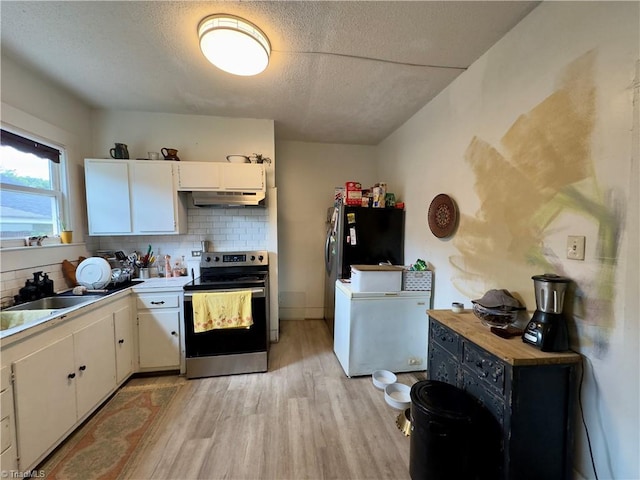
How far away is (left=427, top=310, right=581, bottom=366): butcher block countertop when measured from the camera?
1.16m

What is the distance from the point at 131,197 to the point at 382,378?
305cm

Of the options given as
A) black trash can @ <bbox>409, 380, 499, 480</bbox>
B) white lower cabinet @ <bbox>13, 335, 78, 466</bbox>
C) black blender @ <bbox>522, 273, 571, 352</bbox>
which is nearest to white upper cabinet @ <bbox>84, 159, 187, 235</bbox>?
white lower cabinet @ <bbox>13, 335, 78, 466</bbox>

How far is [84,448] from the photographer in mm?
1654

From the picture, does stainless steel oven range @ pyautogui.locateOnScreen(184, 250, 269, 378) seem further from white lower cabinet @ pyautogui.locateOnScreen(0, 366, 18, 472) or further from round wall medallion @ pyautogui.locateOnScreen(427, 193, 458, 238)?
round wall medallion @ pyautogui.locateOnScreen(427, 193, 458, 238)

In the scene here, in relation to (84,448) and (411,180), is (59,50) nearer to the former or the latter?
(84,448)

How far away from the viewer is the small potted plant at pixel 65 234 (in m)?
2.38

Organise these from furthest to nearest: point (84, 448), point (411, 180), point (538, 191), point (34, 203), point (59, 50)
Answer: point (411, 180) < point (34, 203) < point (59, 50) < point (84, 448) < point (538, 191)

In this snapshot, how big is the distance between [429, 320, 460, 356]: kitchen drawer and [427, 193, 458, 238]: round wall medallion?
85 cm

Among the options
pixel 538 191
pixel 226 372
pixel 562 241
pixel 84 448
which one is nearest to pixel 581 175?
pixel 538 191

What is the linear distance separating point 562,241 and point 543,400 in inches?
30.5

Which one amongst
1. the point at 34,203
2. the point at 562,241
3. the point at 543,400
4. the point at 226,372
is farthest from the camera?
the point at 226,372

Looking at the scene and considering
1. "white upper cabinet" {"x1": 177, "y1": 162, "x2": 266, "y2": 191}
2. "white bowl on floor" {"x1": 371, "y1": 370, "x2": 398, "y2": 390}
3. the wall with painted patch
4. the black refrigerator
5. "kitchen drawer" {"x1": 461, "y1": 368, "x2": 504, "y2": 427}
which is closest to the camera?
the wall with painted patch

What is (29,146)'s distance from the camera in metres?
2.05

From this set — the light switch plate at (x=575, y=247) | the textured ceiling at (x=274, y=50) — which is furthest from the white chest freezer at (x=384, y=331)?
the textured ceiling at (x=274, y=50)
